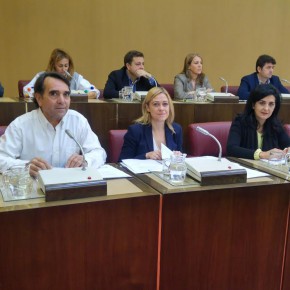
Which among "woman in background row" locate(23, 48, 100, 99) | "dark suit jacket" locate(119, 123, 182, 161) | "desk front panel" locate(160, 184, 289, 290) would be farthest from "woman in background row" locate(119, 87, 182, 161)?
"woman in background row" locate(23, 48, 100, 99)

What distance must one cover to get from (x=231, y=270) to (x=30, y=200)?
0.78m

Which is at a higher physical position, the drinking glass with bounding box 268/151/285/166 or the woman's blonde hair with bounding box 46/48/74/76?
the woman's blonde hair with bounding box 46/48/74/76

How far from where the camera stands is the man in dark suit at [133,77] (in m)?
3.80

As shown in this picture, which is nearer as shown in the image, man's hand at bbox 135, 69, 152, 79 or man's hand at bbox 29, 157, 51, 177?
man's hand at bbox 29, 157, 51, 177

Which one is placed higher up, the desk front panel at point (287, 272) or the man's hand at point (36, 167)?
the man's hand at point (36, 167)

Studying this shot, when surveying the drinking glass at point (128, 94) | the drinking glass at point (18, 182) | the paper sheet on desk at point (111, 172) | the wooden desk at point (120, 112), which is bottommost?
the paper sheet on desk at point (111, 172)

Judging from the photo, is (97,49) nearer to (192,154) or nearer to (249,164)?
(192,154)

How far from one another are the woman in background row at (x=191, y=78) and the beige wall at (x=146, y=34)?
164cm

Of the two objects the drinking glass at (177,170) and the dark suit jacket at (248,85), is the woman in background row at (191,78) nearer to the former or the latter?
the dark suit jacket at (248,85)

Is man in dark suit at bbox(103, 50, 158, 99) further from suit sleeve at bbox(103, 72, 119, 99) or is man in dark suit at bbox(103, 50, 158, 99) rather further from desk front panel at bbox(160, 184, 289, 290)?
desk front panel at bbox(160, 184, 289, 290)

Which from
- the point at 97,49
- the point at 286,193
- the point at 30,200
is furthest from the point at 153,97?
the point at 97,49

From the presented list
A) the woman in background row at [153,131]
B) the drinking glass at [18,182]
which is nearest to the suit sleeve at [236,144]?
the woman in background row at [153,131]

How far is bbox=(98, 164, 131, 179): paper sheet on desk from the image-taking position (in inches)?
63.6

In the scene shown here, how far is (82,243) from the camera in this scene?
4.18ft
